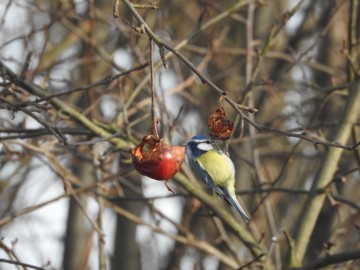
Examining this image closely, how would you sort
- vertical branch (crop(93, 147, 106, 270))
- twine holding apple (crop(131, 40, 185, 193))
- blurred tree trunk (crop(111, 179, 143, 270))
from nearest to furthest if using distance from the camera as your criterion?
twine holding apple (crop(131, 40, 185, 193)), vertical branch (crop(93, 147, 106, 270)), blurred tree trunk (crop(111, 179, 143, 270))

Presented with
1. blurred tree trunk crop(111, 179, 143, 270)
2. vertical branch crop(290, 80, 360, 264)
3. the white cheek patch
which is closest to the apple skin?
the white cheek patch

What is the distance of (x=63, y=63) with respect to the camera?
7.00 meters

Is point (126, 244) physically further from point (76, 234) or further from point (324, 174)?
point (324, 174)

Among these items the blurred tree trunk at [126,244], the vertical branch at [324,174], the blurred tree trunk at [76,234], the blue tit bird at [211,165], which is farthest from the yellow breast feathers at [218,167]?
the blurred tree trunk at [126,244]

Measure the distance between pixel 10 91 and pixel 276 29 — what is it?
2.03 meters

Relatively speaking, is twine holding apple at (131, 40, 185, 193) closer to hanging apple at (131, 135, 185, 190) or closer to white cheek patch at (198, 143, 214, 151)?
hanging apple at (131, 135, 185, 190)

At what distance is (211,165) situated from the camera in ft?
12.1

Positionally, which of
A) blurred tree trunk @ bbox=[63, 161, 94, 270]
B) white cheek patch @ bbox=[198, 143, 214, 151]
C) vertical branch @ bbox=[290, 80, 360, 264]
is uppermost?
blurred tree trunk @ bbox=[63, 161, 94, 270]

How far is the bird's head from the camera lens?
3.64 m

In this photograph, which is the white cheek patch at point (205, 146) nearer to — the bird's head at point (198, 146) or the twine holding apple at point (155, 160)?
the bird's head at point (198, 146)

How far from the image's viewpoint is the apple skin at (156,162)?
2.66 metres

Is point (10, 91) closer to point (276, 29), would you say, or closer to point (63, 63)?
point (276, 29)

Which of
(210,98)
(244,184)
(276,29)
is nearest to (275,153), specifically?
(244,184)

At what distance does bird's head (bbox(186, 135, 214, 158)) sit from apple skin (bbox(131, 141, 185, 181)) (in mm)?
858
